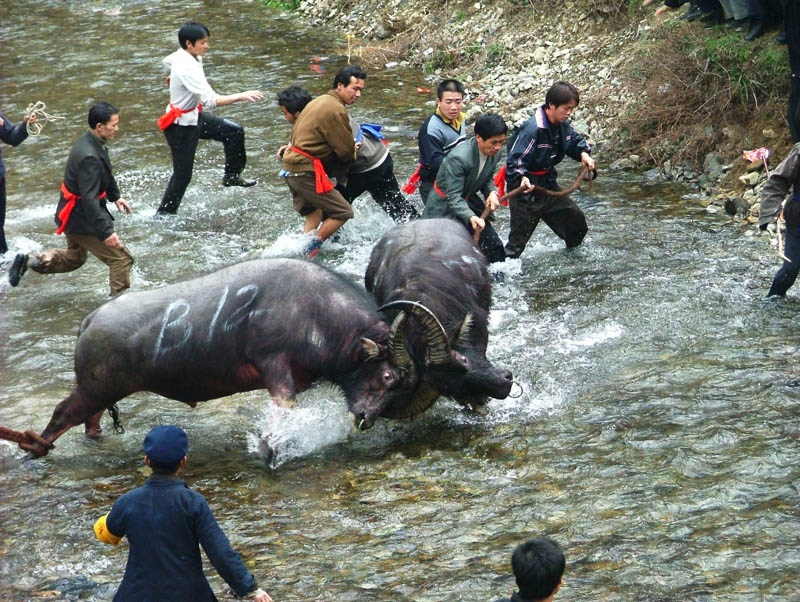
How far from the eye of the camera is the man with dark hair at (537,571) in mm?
4363

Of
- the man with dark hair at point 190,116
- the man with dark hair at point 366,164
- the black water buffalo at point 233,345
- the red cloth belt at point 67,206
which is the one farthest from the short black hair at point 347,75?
the black water buffalo at point 233,345

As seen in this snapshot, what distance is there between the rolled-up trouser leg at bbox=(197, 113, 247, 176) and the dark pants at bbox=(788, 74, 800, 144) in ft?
21.5

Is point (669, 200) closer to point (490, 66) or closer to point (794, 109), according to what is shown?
point (794, 109)

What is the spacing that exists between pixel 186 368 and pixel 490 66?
1107 centimetres

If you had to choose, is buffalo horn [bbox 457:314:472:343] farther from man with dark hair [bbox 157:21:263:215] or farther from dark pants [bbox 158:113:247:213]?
dark pants [bbox 158:113:247:213]

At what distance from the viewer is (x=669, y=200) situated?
1235 cm

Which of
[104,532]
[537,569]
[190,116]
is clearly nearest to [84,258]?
[190,116]

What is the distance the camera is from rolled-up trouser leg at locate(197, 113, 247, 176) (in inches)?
502

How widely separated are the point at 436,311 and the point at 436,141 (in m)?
2.82

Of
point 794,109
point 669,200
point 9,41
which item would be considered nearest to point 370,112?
point 669,200

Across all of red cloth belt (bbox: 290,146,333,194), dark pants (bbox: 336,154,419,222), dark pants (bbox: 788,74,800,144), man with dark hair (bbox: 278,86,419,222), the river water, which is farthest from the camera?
dark pants (bbox: 336,154,419,222)

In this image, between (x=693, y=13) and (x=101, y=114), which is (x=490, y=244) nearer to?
(x=101, y=114)

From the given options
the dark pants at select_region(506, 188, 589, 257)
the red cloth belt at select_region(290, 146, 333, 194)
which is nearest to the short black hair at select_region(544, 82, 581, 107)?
the dark pants at select_region(506, 188, 589, 257)

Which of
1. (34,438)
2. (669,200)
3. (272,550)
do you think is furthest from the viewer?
(669,200)
